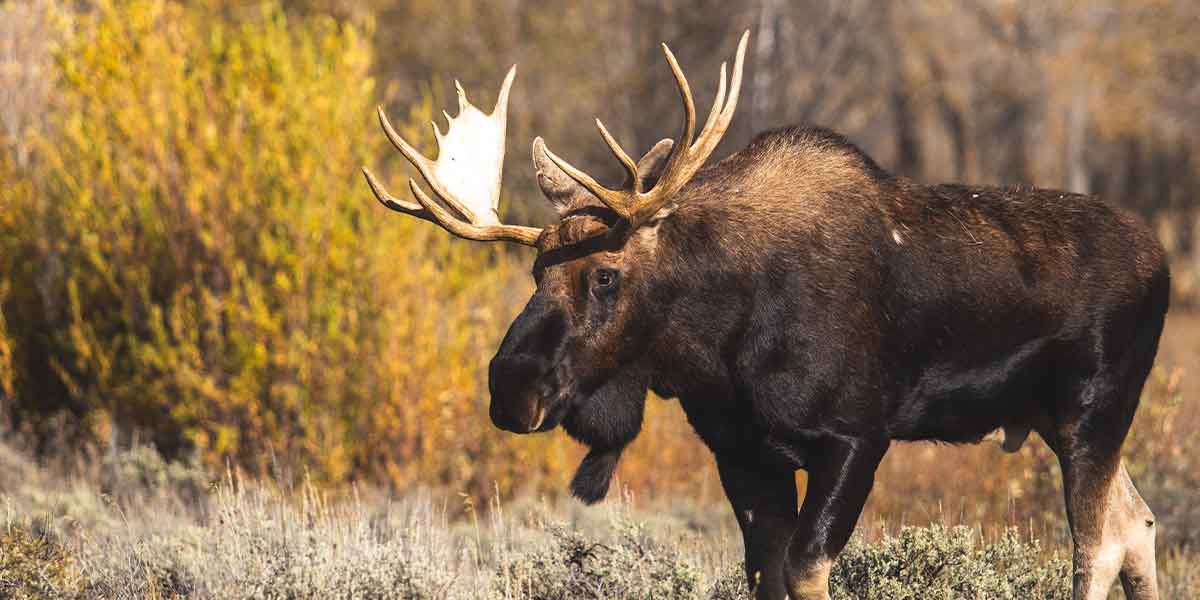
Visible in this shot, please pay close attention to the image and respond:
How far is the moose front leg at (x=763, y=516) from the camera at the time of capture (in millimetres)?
5363

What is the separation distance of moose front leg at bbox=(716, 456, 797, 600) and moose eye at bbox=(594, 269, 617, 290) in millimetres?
799

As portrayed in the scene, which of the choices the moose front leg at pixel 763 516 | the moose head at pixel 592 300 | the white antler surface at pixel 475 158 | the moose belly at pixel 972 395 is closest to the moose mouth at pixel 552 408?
the moose head at pixel 592 300

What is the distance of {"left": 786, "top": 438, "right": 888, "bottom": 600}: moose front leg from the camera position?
488cm

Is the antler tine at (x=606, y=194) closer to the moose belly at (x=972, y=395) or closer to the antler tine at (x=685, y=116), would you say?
the antler tine at (x=685, y=116)

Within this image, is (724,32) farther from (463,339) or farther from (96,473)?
(96,473)

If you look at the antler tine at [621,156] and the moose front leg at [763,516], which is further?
the moose front leg at [763,516]

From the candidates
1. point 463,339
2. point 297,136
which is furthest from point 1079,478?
point 297,136

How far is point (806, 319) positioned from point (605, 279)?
0.69 metres

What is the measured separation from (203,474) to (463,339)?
5.62 ft

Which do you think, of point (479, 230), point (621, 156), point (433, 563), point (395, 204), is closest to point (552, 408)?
point (479, 230)

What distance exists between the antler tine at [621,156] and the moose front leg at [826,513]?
1.06m

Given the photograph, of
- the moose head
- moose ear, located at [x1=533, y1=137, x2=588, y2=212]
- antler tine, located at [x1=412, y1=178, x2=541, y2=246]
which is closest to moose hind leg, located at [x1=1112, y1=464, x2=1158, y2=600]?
the moose head

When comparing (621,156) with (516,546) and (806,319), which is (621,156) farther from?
(516,546)

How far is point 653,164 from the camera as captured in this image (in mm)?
5430
